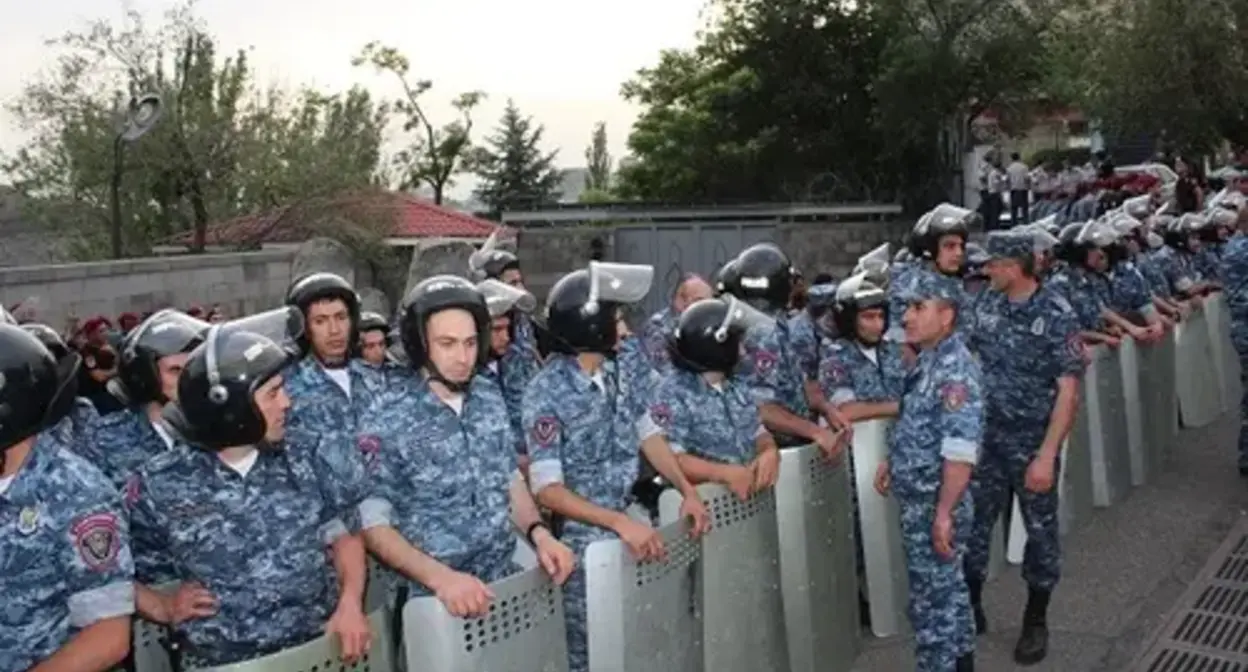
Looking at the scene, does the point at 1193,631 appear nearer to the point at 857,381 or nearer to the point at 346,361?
the point at 857,381

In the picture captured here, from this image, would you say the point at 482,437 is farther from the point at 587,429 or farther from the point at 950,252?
the point at 950,252

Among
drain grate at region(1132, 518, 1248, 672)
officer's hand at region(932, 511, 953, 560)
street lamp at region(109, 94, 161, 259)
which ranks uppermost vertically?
street lamp at region(109, 94, 161, 259)

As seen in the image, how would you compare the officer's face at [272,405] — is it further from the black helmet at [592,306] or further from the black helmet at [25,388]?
the black helmet at [592,306]

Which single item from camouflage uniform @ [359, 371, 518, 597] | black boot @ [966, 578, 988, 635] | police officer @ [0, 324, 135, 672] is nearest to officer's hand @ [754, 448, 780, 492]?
camouflage uniform @ [359, 371, 518, 597]

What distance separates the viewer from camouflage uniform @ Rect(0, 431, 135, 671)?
2.60 metres

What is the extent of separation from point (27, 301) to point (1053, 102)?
19330mm

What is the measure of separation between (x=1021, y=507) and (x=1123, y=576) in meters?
1.43

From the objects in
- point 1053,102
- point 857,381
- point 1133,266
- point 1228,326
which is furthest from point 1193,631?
point 1053,102

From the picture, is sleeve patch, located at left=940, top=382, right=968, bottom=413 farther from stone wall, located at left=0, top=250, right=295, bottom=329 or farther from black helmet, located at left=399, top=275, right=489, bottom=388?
stone wall, located at left=0, top=250, right=295, bottom=329

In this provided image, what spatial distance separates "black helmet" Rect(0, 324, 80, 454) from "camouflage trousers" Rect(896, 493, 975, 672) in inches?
113

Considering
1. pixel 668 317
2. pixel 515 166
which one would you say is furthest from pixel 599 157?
pixel 668 317

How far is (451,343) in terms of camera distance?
3.34 meters

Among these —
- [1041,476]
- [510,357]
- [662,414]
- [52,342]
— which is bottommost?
[1041,476]

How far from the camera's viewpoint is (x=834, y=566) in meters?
4.74
